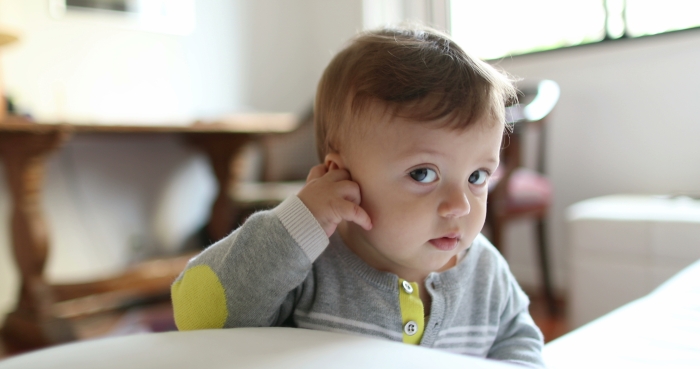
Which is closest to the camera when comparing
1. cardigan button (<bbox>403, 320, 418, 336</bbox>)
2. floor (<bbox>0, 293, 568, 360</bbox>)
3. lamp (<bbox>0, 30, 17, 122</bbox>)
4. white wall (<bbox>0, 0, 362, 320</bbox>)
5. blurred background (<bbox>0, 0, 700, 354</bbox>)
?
cardigan button (<bbox>403, 320, 418, 336</bbox>)

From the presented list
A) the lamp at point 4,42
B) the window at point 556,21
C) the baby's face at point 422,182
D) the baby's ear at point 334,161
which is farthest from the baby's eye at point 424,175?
the lamp at point 4,42

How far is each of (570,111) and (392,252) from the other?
2159mm

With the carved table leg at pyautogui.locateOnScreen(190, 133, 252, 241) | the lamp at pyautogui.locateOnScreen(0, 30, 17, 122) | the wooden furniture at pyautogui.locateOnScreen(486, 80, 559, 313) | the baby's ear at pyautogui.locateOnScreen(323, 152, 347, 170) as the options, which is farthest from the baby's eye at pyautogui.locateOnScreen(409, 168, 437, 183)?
the carved table leg at pyautogui.locateOnScreen(190, 133, 252, 241)

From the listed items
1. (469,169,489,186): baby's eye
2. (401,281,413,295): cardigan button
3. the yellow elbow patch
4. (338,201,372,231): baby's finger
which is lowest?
(401,281,413,295): cardigan button

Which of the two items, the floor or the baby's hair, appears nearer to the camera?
the baby's hair

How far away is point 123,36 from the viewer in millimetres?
2727

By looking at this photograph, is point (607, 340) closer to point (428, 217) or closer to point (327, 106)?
point (428, 217)

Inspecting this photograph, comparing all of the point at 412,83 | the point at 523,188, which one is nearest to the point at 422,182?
the point at 412,83

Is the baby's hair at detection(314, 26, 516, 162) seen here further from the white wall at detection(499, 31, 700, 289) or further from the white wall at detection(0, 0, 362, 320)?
the white wall at detection(0, 0, 362, 320)

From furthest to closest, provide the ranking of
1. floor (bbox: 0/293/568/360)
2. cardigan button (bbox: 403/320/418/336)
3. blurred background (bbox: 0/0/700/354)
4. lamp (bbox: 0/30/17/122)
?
blurred background (bbox: 0/0/700/354)
floor (bbox: 0/293/568/360)
lamp (bbox: 0/30/17/122)
cardigan button (bbox: 403/320/418/336)

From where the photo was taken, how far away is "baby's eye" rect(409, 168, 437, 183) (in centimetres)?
62

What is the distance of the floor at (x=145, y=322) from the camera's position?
211 cm

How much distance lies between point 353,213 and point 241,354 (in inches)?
10.0

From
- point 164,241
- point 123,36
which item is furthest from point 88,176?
point 123,36
